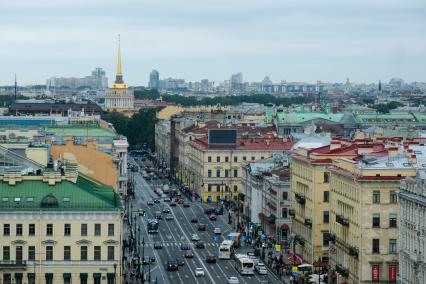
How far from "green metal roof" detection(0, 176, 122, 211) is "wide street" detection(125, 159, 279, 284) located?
53.5 feet

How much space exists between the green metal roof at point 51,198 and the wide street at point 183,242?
16.3 m

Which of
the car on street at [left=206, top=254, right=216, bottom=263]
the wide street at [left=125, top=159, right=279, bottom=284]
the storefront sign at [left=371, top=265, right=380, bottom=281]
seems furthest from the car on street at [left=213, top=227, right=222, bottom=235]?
the storefront sign at [left=371, top=265, right=380, bottom=281]

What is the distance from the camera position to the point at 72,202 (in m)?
80.2

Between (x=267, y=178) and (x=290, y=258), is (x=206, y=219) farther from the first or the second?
(x=290, y=258)

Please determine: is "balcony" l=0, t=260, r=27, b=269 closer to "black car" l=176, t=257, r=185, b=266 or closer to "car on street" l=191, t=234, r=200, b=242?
"black car" l=176, t=257, r=185, b=266

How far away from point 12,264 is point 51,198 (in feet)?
14.7

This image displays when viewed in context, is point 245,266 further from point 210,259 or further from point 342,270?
point 342,270

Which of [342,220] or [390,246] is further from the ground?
[342,220]

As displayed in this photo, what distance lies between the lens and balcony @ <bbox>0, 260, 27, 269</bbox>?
7899cm

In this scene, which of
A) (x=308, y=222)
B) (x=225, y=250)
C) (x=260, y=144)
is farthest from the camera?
(x=260, y=144)

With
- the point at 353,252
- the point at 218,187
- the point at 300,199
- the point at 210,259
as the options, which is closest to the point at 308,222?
the point at 300,199

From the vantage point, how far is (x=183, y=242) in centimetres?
12031

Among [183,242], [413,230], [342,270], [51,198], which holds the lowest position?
[183,242]

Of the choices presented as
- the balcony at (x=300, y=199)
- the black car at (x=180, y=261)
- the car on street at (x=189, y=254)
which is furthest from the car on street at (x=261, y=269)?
the balcony at (x=300, y=199)
